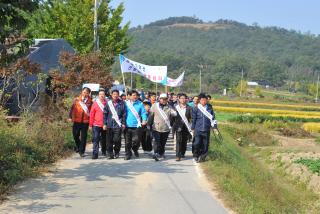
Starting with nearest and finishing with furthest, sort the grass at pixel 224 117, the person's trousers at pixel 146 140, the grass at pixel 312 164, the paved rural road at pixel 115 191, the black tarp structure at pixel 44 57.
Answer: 1. the paved rural road at pixel 115 191
2. the person's trousers at pixel 146 140
3. the grass at pixel 312 164
4. the black tarp structure at pixel 44 57
5. the grass at pixel 224 117

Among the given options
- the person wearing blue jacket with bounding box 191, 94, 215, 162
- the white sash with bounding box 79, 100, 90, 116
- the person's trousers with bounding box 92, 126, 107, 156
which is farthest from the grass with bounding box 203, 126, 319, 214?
the white sash with bounding box 79, 100, 90, 116

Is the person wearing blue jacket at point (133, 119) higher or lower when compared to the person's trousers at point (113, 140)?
higher

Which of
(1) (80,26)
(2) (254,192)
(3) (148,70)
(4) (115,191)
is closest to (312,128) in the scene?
(1) (80,26)

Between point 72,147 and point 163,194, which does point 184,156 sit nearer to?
point 72,147

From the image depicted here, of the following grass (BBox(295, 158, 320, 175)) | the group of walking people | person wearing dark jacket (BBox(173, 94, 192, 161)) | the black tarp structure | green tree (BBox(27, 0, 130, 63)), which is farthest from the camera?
green tree (BBox(27, 0, 130, 63))

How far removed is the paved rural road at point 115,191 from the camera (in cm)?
801

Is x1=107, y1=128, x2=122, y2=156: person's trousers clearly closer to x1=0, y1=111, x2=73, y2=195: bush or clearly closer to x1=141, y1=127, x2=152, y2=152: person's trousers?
x1=0, y1=111, x2=73, y2=195: bush

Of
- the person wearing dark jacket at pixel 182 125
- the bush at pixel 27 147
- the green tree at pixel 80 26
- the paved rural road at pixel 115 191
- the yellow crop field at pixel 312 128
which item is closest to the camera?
the paved rural road at pixel 115 191

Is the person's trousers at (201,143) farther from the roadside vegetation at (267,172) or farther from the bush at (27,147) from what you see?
the bush at (27,147)

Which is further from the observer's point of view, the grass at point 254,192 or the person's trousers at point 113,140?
the person's trousers at point 113,140

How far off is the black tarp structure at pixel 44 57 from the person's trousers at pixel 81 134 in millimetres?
6061

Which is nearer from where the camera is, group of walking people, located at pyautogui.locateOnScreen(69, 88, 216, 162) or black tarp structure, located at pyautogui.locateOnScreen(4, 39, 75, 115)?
group of walking people, located at pyautogui.locateOnScreen(69, 88, 216, 162)

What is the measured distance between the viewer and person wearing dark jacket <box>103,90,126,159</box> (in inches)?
527

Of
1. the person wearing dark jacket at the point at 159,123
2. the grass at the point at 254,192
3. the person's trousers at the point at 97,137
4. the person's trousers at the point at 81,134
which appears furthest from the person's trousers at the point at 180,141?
the person's trousers at the point at 81,134
